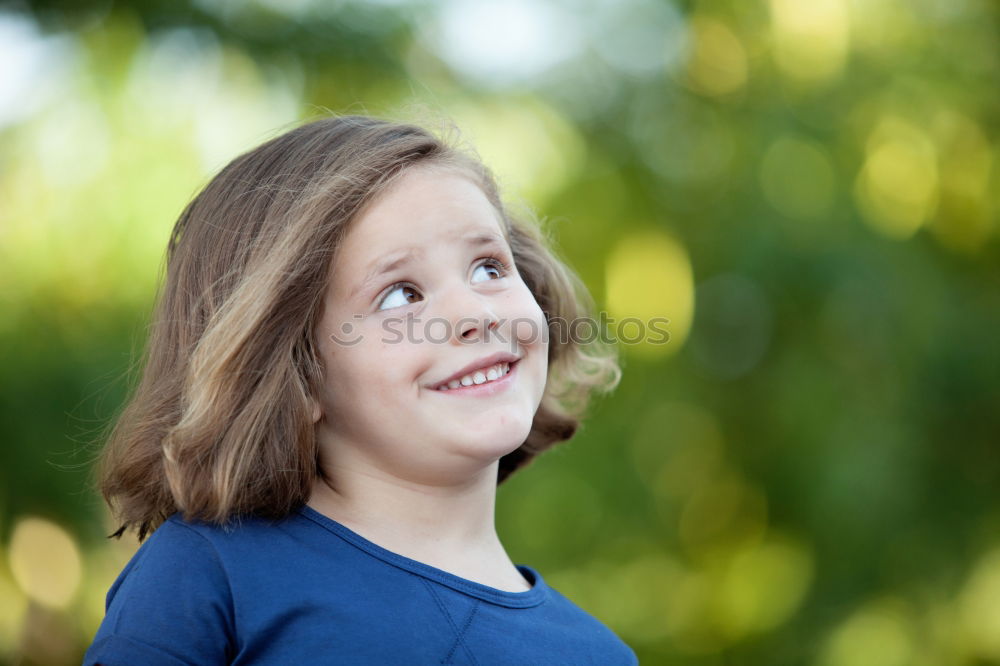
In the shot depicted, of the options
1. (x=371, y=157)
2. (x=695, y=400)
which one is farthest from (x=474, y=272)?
(x=695, y=400)

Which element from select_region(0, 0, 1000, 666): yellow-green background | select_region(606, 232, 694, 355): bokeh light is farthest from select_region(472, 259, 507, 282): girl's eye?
select_region(606, 232, 694, 355): bokeh light

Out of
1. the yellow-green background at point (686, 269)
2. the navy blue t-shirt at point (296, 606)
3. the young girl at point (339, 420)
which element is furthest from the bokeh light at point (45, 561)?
the navy blue t-shirt at point (296, 606)

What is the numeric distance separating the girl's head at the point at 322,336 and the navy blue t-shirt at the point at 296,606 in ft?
0.18

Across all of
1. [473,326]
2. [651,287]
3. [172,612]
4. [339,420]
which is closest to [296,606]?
[172,612]

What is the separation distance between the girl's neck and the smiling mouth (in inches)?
5.4

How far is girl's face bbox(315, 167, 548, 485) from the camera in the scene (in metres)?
1.19

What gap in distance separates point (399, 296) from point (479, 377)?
15cm

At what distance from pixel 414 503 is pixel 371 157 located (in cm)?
46

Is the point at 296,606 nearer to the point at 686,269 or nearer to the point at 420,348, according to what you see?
the point at 420,348

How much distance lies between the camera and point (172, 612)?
1.03 meters

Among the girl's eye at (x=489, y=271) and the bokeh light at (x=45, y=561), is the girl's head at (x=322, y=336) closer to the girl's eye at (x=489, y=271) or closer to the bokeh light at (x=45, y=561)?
the girl's eye at (x=489, y=271)

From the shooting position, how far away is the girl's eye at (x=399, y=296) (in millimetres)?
1215

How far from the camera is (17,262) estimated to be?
2.71 meters

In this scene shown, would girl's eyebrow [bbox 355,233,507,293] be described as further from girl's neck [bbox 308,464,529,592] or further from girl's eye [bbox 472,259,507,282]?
girl's neck [bbox 308,464,529,592]
